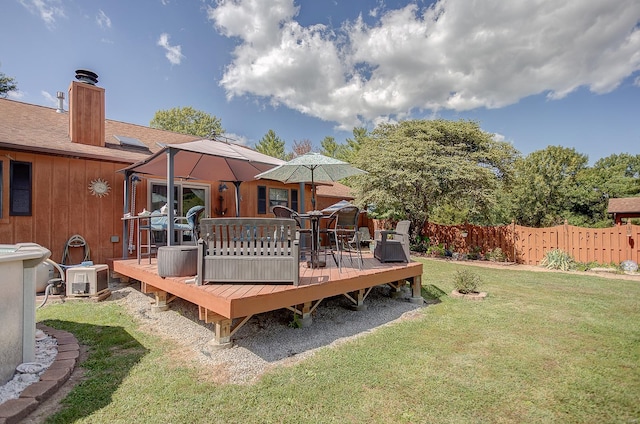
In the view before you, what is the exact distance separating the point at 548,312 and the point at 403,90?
2303 cm

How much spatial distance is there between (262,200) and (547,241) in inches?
395

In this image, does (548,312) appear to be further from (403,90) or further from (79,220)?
(403,90)

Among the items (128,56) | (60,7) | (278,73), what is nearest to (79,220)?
(60,7)

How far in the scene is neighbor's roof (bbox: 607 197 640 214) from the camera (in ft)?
46.4

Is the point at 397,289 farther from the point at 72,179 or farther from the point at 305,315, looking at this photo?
the point at 72,179

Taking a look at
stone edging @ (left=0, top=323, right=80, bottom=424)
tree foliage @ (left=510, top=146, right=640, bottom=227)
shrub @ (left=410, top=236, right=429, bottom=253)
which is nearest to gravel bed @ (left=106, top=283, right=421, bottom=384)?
stone edging @ (left=0, top=323, right=80, bottom=424)

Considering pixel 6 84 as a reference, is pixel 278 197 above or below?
below

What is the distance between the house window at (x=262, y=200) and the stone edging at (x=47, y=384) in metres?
6.93

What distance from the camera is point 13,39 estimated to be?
844cm

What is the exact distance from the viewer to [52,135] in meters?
6.75

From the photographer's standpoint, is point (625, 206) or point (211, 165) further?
point (625, 206)

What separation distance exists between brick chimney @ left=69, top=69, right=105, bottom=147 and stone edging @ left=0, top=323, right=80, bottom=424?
5816mm

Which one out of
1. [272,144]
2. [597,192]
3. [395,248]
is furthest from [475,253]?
[272,144]

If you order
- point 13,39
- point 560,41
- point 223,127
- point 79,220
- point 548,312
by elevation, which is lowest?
point 548,312
